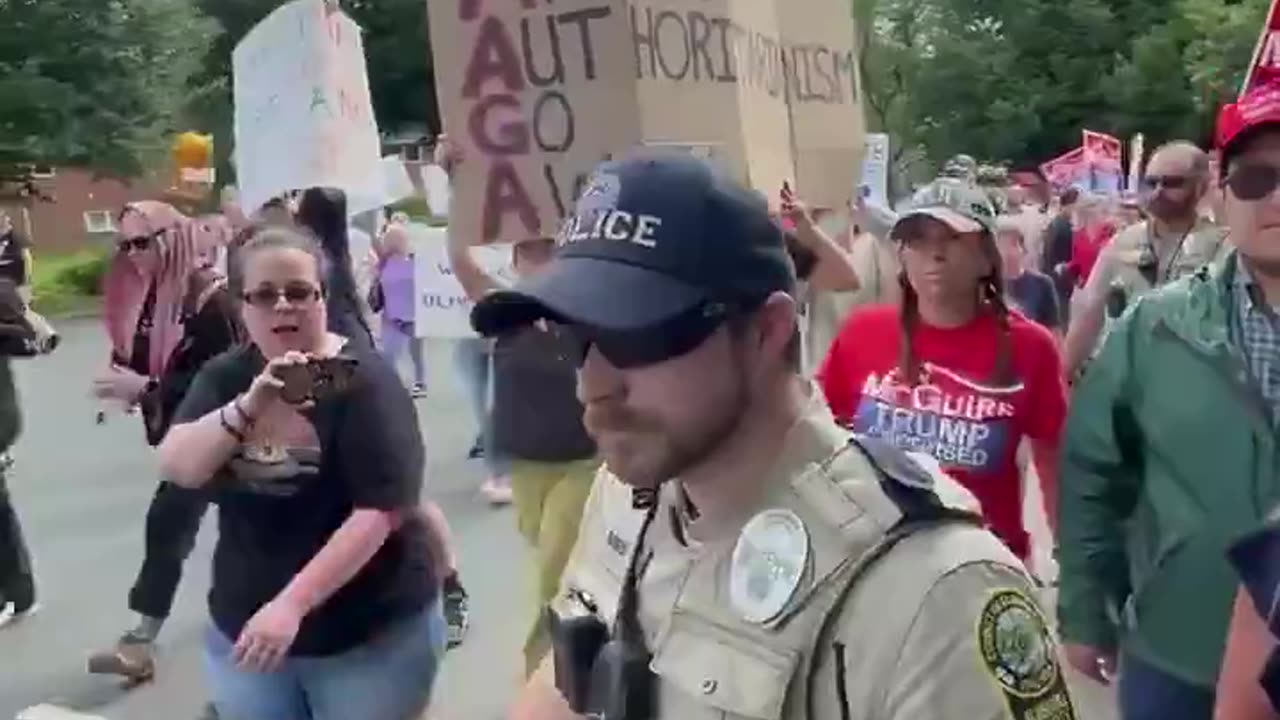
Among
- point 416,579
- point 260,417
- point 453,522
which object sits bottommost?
point 453,522

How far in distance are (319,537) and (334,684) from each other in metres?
0.31

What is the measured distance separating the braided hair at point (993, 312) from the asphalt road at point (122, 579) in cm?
77

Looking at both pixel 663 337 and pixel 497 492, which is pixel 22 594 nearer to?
pixel 497 492

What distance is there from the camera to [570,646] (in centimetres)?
212

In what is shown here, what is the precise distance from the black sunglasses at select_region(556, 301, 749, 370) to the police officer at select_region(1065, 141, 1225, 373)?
4484 mm

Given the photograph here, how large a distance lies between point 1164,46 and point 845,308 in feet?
133

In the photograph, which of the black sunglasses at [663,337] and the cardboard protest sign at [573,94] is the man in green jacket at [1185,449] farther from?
the black sunglasses at [663,337]

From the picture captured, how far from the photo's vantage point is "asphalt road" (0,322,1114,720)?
263 inches

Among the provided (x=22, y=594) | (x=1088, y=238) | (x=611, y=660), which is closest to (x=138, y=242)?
(x=22, y=594)

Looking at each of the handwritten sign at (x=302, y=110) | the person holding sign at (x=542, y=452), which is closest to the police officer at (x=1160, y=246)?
the person holding sign at (x=542, y=452)

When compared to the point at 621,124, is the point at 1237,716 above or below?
below

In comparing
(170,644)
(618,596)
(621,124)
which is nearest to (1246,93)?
(621,124)

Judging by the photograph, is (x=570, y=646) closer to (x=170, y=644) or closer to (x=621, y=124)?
(x=621, y=124)

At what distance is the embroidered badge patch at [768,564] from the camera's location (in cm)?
183
